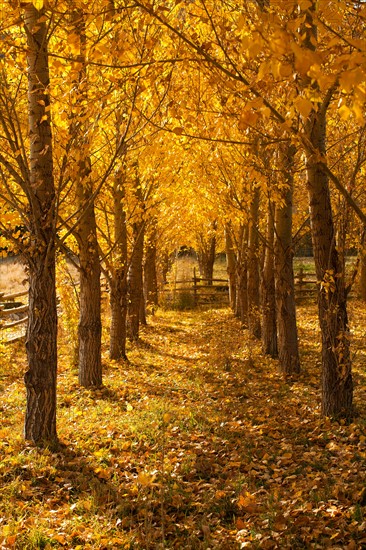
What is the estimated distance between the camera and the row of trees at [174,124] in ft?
11.7

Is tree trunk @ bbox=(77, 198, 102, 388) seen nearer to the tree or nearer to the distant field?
the tree

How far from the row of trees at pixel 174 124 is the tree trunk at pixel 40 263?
0.02 m

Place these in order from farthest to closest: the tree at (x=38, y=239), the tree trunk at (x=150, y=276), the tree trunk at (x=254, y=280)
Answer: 1. the tree trunk at (x=150, y=276)
2. the tree trunk at (x=254, y=280)
3. the tree at (x=38, y=239)

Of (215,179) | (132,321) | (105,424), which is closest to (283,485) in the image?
(105,424)

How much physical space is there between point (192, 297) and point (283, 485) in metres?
19.7

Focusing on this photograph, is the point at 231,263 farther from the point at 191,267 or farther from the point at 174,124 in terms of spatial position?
the point at 191,267

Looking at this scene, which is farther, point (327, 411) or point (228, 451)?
point (327, 411)

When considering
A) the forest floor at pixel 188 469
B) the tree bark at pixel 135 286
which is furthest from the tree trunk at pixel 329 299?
the tree bark at pixel 135 286

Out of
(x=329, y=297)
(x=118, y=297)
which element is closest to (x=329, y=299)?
(x=329, y=297)

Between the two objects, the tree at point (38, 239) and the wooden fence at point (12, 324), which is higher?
the tree at point (38, 239)

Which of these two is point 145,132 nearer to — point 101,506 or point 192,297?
point 101,506

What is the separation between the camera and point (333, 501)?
435 centimetres

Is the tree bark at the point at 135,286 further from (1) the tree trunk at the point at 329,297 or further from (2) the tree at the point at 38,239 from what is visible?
(1) the tree trunk at the point at 329,297

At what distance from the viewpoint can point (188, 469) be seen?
527cm
